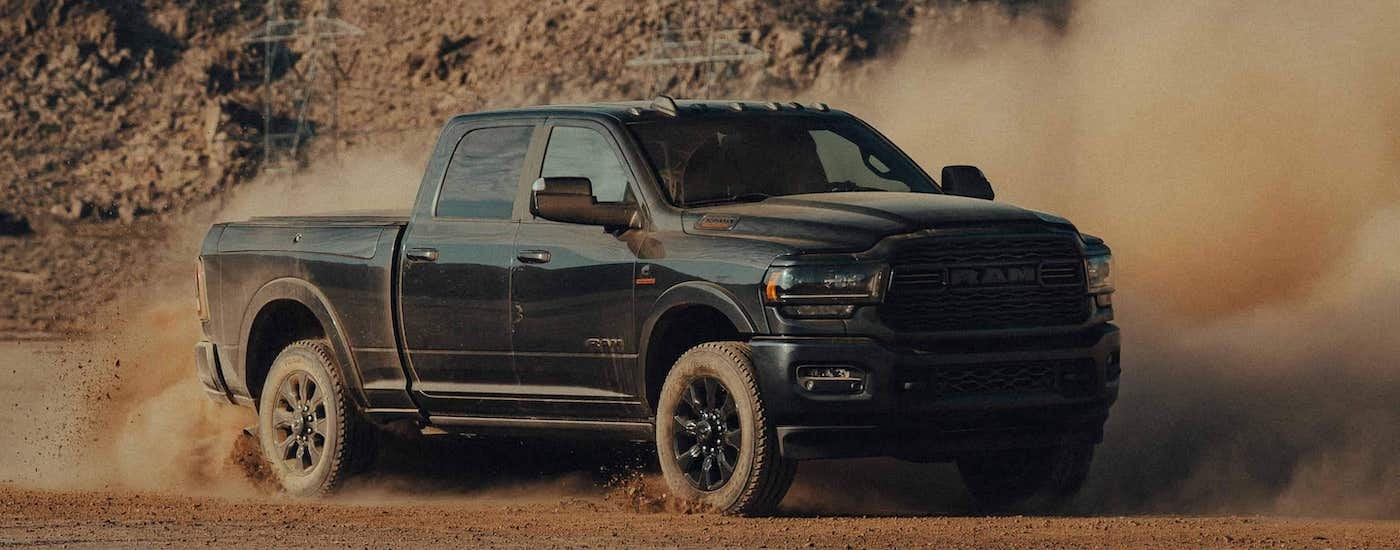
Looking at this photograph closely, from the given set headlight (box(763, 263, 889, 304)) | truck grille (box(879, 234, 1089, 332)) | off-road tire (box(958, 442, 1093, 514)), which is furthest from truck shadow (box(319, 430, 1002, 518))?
headlight (box(763, 263, 889, 304))

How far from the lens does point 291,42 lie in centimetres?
6469

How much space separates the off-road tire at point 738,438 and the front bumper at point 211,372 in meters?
3.48

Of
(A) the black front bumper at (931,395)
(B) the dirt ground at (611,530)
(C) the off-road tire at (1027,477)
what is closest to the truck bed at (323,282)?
(B) the dirt ground at (611,530)

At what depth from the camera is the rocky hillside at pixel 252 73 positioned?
53594 millimetres

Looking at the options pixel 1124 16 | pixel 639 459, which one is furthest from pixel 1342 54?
pixel 639 459

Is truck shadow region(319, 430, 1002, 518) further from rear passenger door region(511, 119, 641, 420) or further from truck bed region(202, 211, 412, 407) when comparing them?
rear passenger door region(511, 119, 641, 420)

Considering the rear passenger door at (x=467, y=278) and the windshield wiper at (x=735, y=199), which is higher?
the windshield wiper at (x=735, y=199)

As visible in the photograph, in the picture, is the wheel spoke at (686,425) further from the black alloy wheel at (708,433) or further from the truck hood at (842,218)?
the truck hood at (842,218)

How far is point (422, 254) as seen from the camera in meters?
11.5

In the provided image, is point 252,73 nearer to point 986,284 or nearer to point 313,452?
point 313,452

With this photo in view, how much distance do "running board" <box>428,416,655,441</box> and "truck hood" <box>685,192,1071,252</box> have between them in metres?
0.94

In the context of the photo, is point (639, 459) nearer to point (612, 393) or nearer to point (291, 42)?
point (612, 393)

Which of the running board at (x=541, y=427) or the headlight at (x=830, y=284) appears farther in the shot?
the running board at (x=541, y=427)

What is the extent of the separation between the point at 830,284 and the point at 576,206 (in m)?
1.28
